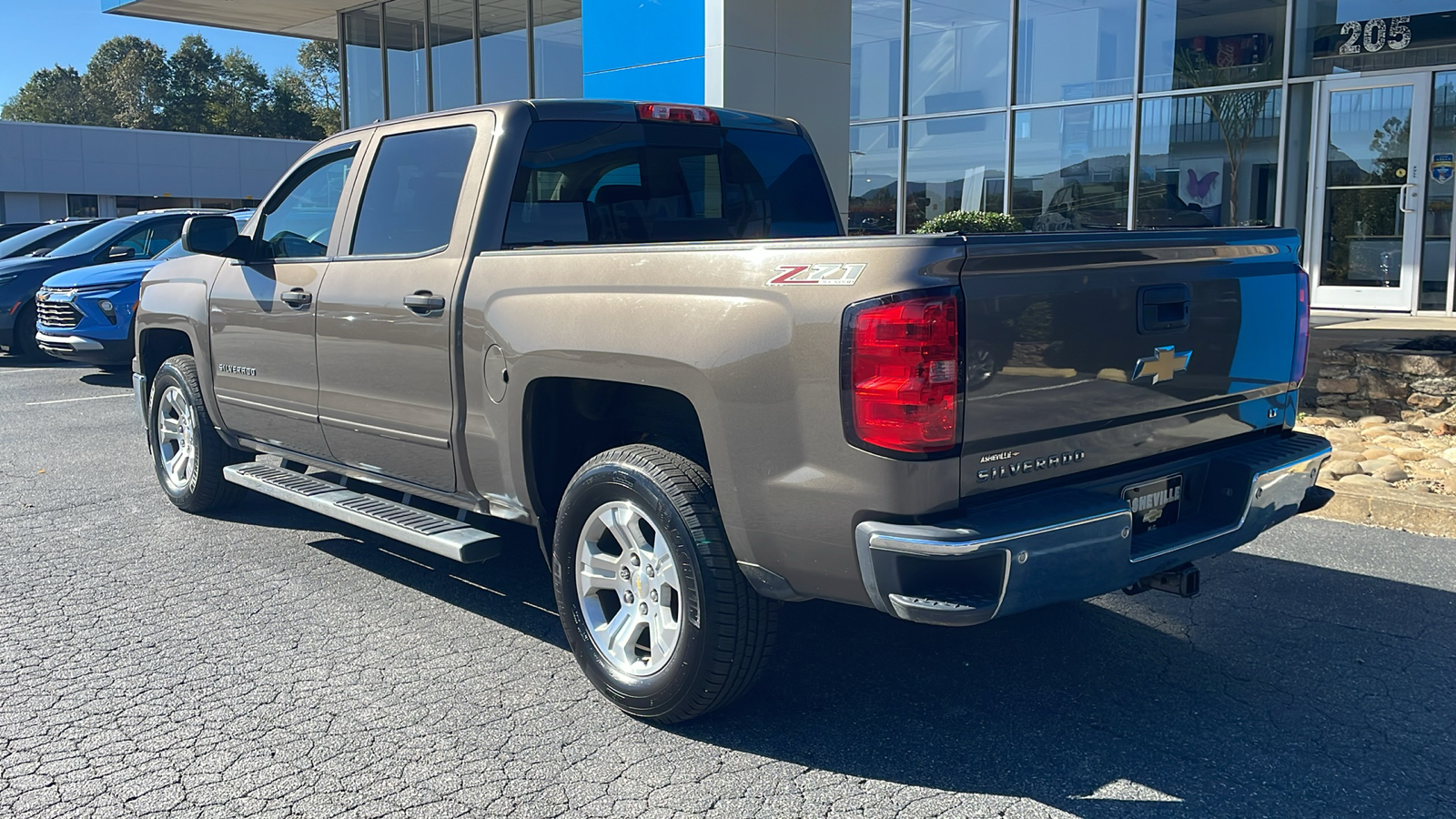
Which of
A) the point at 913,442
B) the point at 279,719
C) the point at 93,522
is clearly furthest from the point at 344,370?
the point at 913,442

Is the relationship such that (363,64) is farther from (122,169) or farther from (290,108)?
(290,108)

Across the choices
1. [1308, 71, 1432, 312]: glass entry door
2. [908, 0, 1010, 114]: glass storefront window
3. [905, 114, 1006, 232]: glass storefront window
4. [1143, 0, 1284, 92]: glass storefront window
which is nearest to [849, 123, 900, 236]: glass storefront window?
[905, 114, 1006, 232]: glass storefront window

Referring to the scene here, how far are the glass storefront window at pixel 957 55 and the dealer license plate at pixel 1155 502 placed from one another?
1286cm

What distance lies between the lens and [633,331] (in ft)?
12.2

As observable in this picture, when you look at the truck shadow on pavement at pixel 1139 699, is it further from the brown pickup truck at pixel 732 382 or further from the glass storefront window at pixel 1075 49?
the glass storefront window at pixel 1075 49

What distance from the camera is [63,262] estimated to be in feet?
47.4

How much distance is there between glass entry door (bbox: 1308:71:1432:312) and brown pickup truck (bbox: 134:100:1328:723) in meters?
10.5

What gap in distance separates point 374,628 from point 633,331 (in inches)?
72.3

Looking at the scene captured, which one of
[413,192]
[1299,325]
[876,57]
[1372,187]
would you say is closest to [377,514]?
[413,192]

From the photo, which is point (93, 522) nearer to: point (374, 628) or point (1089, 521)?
point (374, 628)

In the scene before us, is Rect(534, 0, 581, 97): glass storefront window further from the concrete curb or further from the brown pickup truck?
the concrete curb

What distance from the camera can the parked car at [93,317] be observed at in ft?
40.0

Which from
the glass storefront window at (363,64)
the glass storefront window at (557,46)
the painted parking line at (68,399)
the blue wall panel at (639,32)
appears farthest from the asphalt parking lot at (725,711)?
the glass storefront window at (363,64)

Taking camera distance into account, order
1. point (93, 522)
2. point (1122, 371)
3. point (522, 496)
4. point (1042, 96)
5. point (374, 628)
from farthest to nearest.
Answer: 1. point (1042, 96)
2. point (93, 522)
3. point (374, 628)
4. point (522, 496)
5. point (1122, 371)
